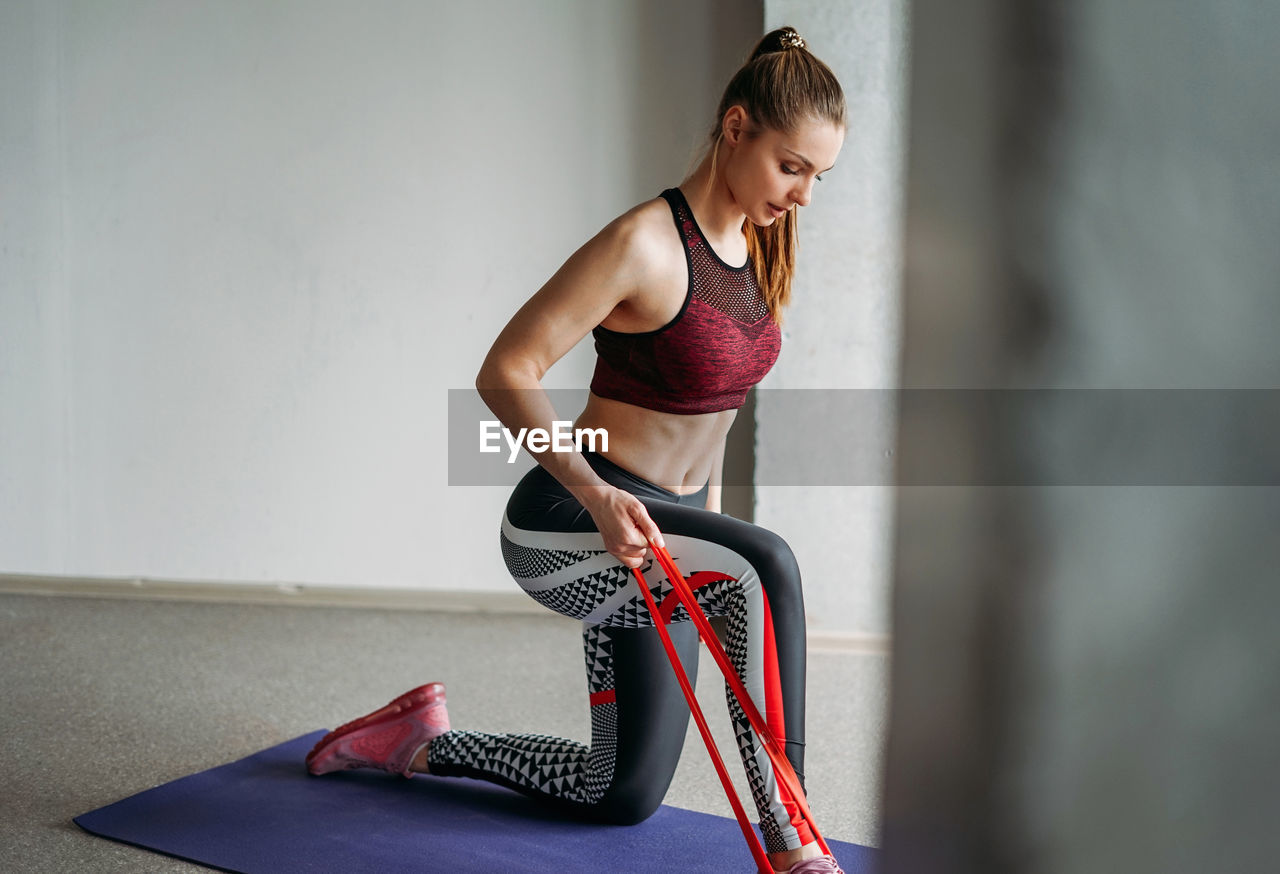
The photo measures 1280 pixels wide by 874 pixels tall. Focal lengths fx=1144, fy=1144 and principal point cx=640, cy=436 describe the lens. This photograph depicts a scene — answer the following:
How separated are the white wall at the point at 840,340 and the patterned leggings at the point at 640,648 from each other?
1.44 metres

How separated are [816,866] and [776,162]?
97cm

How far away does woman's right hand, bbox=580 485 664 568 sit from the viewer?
1.54m

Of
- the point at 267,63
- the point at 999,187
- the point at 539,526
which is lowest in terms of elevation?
the point at 539,526

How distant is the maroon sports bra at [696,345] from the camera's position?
1.75 metres

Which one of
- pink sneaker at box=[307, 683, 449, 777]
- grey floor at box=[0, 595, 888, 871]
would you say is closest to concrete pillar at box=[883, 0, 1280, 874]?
grey floor at box=[0, 595, 888, 871]

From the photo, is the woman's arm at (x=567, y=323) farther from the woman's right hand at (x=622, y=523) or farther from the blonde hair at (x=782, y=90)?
the blonde hair at (x=782, y=90)

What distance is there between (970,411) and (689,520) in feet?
4.45

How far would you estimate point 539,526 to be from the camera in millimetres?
1747

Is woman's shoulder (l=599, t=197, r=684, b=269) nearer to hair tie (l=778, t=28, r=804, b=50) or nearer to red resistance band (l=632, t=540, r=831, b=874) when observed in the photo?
hair tie (l=778, t=28, r=804, b=50)

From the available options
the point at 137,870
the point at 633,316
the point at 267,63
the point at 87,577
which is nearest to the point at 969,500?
the point at 633,316

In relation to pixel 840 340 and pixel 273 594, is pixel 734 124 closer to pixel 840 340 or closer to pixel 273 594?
pixel 840 340

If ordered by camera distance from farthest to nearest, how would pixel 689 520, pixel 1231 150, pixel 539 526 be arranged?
pixel 539 526, pixel 689 520, pixel 1231 150

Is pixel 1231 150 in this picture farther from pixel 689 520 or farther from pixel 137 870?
pixel 137 870

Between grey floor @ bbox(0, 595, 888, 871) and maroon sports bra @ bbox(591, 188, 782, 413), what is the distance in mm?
686
